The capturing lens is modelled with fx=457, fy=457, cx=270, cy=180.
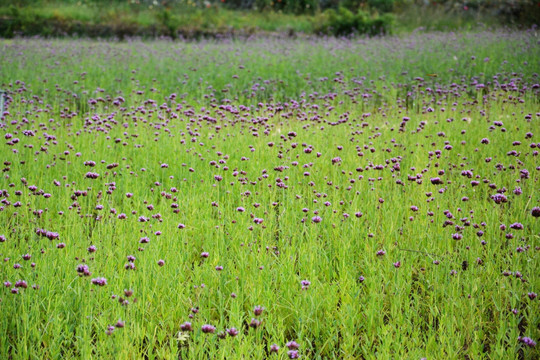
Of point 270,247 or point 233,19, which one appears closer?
point 270,247

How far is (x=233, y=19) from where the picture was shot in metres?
21.8

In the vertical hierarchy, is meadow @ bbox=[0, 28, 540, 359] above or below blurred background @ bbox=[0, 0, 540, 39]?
below

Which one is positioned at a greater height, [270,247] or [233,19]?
[233,19]

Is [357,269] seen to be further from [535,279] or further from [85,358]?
[85,358]

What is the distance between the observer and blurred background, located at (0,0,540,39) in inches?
734

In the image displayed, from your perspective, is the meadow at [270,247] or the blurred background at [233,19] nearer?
the meadow at [270,247]

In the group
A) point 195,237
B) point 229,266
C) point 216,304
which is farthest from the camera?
point 195,237

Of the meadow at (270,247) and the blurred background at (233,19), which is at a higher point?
the blurred background at (233,19)

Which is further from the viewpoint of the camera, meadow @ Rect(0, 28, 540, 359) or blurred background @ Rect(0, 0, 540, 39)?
blurred background @ Rect(0, 0, 540, 39)

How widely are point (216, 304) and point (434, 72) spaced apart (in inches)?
358

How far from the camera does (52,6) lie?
22.2m

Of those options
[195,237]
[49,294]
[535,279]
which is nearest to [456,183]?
[535,279]

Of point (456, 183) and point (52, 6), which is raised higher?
point (52, 6)

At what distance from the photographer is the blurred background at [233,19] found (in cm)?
1866
